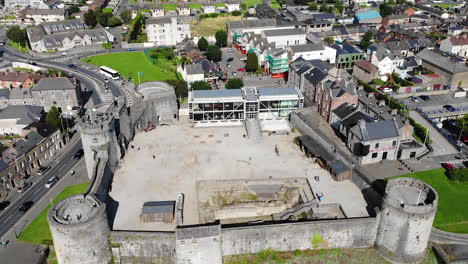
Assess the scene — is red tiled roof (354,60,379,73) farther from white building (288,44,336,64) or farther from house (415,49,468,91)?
house (415,49,468,91)

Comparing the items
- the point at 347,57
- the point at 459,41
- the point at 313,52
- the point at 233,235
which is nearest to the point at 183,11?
the point at 313,52

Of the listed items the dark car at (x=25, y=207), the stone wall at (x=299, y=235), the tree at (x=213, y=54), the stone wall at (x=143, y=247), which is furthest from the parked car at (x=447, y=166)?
the tree at (x=213, y=54)

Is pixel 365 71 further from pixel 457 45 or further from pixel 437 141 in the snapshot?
pixel 457 45

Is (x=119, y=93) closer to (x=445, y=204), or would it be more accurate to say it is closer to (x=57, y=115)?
(x=57, y=115)

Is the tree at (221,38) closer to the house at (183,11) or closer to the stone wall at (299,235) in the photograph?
the house at (183,11)

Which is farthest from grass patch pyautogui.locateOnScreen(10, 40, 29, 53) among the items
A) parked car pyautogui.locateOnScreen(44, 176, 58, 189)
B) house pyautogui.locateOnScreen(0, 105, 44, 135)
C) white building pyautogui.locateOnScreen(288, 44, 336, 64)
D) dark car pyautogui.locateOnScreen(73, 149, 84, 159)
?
white building pyautogui.locateOnScreen(288, 44, 336, 64)

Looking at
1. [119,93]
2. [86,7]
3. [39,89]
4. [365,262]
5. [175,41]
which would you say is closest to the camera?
[365,262]

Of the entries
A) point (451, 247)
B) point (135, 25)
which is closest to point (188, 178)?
point (451, 247)
